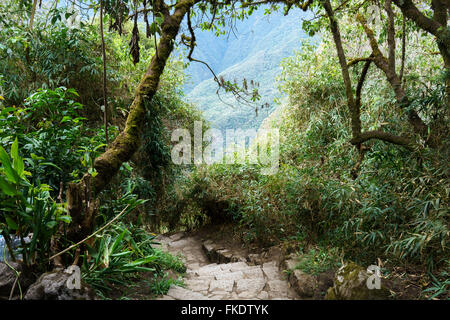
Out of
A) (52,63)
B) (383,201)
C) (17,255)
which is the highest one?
(52,63)

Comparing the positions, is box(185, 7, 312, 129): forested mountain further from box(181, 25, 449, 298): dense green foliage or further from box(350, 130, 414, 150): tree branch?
box(350, 130, 414, 150): tree branch

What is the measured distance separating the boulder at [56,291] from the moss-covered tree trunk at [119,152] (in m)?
0.48

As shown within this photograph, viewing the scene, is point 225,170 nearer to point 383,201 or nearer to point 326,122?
point 326,122

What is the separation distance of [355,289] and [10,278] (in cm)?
219

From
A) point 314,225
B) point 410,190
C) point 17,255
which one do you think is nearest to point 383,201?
point 410,190

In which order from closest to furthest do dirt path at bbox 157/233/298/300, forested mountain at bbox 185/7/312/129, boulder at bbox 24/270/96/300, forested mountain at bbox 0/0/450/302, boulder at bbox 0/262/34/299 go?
boulder at bbox 24/270/96/300 < boulder at bbox 0/262/34/299 < forested mountain at bbox 0/0/450/302 < dirt path at bbox 157/233/298/300 < forested mountain at bbox 185/7/312/129

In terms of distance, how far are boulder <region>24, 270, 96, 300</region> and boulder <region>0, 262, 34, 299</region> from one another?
10.0 inches

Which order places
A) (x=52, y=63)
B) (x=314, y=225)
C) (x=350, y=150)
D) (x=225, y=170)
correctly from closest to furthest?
(x=314, y=225) → (x=350, y=150) → (x=52, y=63) → (x=225, y=170)

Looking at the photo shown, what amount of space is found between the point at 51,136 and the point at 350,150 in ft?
11.2

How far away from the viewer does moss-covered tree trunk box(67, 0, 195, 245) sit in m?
2.24

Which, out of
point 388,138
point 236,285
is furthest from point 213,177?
point 388,138

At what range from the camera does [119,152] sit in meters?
2.85

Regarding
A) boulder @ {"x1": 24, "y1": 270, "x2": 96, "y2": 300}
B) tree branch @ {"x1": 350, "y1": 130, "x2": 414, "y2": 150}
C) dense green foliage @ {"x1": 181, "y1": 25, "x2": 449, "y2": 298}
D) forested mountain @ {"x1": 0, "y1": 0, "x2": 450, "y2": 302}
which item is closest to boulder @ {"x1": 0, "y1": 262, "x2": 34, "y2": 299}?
forested mountain @ {"x1": 0, "y1": 0, "x2": 450, "y2": 302}
